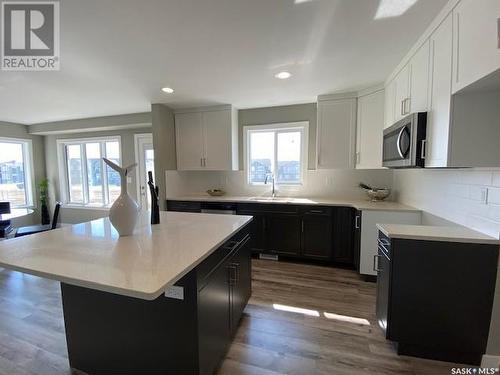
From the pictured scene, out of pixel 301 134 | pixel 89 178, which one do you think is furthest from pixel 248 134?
pixel 89 178

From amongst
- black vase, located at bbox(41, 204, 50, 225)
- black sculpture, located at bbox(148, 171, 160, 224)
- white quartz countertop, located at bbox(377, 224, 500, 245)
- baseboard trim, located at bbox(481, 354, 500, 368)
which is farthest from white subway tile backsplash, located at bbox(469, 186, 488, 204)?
black vase, located at bbox(41, 204, 50, 225)

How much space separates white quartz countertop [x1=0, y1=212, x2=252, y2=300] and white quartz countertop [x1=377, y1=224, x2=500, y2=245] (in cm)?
115

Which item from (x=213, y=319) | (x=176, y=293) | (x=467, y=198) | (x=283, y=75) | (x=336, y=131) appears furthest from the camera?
(x=336, y=131)

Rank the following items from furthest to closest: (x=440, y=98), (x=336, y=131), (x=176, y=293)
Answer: (x=336, y=131) → (x=440, y=98) → (x=176, y=293)

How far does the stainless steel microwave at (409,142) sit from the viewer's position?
5.95 feet

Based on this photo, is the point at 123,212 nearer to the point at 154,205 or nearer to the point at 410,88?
the point at 154,205

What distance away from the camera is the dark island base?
3.97 ft

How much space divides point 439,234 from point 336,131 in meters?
2.02

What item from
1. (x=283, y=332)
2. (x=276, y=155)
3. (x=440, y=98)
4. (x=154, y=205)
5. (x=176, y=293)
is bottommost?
(x=283, y=332)

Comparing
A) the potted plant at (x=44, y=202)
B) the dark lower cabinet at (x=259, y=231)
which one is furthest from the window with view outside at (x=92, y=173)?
the dark lower cabinet at (x=259, y=231)

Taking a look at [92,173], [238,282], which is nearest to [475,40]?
[238,282]

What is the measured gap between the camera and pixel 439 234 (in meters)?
1.58

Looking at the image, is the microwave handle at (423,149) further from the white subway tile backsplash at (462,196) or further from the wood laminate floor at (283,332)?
the wood laminate floor at (283,332)

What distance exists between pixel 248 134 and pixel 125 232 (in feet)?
9.42
